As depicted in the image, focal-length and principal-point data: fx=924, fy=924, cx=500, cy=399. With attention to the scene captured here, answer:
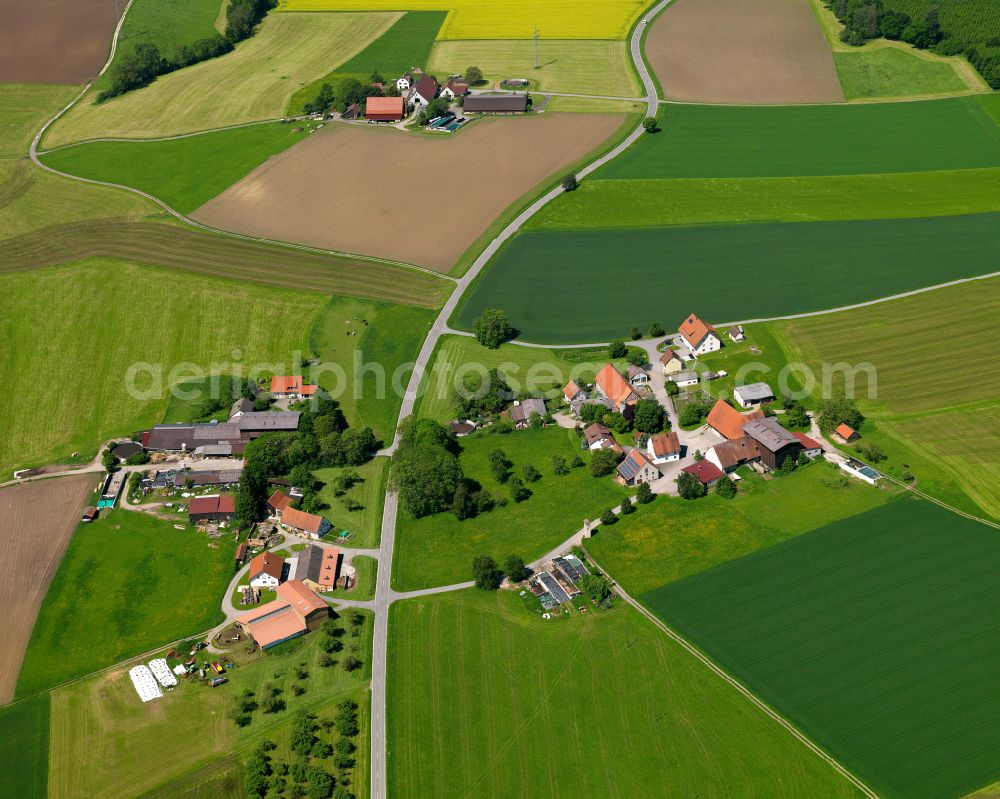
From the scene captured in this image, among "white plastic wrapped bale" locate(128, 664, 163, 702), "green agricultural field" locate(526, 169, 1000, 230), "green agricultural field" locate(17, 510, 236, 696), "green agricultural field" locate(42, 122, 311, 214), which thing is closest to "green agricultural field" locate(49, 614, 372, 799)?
"white plastic wrapped bale" locate(128, 664, 163, 702)

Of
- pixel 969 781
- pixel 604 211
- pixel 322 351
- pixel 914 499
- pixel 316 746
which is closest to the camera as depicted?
pixel 969 781

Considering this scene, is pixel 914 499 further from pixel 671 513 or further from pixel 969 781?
pixel 969 781

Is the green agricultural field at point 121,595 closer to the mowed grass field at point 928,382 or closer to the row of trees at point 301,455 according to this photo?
the row of trees at point 301,455

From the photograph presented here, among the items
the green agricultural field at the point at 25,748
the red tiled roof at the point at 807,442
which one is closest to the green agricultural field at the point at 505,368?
the red tiled roof at the point at 807,442

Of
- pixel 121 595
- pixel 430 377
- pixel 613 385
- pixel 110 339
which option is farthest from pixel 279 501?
pixel 110 339

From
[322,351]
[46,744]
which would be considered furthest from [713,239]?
[46,744]

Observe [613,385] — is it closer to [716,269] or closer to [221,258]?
[716,269]

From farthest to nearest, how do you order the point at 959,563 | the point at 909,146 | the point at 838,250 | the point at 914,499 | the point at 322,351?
the point at 909,146 < the point at 838,250 < the point at 322,351 < the point at 914,499 < the point at 959,563
